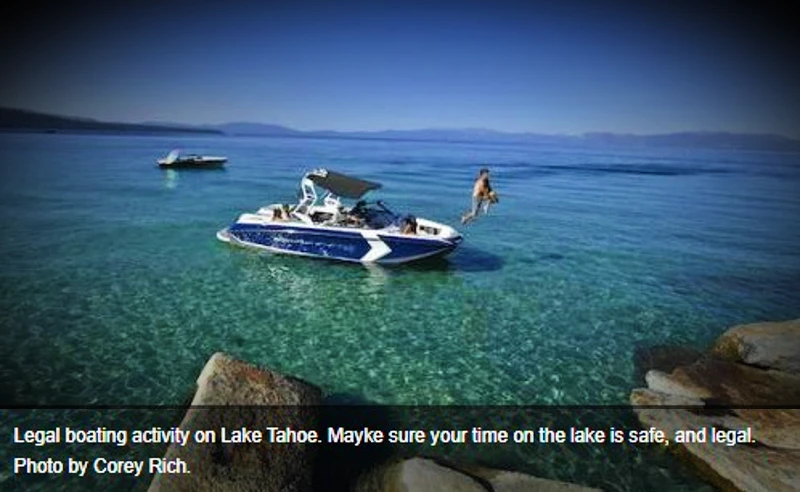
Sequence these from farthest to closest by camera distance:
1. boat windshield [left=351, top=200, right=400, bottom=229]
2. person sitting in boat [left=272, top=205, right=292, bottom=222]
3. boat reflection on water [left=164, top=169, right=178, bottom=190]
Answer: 1. boat reflection on water [left=164, top=169, right=178, bottom=190]
2. person sitting in boat [left=272, top=205, right=292, bottom=222]
3. boat windshield [left=351, top=200, right=400, bottom=229]

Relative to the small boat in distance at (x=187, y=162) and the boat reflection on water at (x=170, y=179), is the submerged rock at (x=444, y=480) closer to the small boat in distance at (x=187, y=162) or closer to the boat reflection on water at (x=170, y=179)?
the boat reflection on water at (x=170, y=179)

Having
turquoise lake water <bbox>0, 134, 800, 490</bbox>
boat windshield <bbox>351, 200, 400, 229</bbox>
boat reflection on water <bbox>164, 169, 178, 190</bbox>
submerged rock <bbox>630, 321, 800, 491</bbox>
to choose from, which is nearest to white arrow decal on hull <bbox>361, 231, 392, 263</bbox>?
boat windshield <bbox>351, 200, 400, 229</bbox>

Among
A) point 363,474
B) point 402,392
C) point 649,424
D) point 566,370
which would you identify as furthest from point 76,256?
point 649,424

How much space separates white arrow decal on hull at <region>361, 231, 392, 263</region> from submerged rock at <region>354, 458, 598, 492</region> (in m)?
11.9

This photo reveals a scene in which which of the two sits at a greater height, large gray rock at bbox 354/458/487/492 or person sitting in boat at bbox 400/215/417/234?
person sitting in boat at bbox 400/215/417/234

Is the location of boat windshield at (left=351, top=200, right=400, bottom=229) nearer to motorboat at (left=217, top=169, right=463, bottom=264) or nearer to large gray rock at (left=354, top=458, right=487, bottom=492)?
motorboat at (left=217, top=169, right=463, bottom=264)

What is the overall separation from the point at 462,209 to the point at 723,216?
24.2 m

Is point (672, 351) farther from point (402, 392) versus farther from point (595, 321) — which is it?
point (402, 392)

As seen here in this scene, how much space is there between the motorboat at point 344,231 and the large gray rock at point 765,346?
382 inches

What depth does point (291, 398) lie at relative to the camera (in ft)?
27.7

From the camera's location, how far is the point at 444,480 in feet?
24.0

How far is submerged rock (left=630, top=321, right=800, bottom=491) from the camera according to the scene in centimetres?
821

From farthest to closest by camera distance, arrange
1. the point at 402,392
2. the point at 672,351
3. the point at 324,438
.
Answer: the point at 672,351, the point at 402,392, the point at 324,438

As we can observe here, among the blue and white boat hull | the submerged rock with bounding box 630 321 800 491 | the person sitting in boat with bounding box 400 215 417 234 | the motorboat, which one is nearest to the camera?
the submerged rock with bounding box 630 321 800 491
